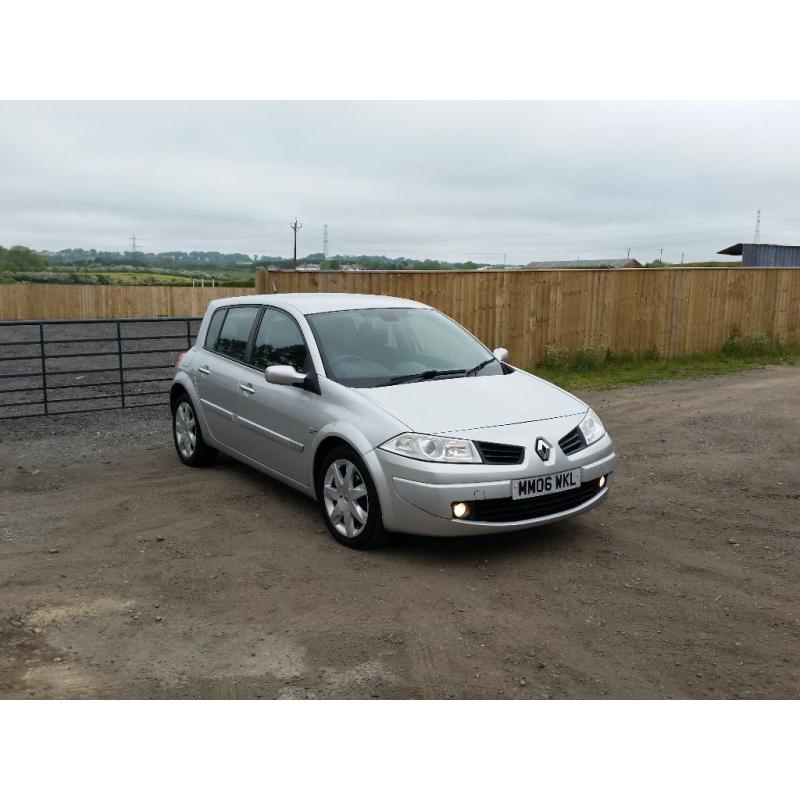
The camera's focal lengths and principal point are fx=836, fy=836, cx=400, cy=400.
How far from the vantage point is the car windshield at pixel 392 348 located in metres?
6.15

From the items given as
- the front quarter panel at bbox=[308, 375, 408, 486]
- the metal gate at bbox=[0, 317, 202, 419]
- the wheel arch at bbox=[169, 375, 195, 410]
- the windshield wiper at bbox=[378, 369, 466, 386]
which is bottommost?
the metal gate at bbox=[0, 317, 202, 419]

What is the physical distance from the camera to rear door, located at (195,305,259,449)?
715 centimetres

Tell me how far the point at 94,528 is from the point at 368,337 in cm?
254

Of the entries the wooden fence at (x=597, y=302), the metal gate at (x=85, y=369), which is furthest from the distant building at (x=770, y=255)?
the metal gate at (x=85, y=369)

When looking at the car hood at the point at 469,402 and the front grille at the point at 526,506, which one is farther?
the car hood at the point at 469,402

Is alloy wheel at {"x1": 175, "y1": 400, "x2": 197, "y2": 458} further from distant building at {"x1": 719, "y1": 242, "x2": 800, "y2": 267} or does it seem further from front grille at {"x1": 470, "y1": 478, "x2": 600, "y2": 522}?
distant building at {"x1": 719, "y1": 242, "x2": 800, "y2": 267}

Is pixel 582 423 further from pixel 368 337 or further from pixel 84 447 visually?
pixel 84 447

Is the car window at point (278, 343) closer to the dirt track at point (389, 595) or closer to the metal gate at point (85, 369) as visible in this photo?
the dirt track at point (389, 595)

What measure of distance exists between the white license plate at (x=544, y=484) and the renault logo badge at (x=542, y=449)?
0.42 feet

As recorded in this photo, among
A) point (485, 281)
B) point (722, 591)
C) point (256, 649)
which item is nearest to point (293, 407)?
point (256, 649)

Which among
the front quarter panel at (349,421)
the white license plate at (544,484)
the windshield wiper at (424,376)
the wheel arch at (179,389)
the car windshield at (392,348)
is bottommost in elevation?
the white license plate at (544,484)

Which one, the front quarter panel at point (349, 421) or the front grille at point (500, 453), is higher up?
the front quarter panel at point (349, 421)

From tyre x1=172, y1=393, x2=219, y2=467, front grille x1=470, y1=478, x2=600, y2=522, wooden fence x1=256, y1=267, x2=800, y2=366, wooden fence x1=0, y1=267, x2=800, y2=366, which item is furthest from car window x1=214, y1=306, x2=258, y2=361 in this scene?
wooden fence x1=256, y1=267, x2=800, y2=366

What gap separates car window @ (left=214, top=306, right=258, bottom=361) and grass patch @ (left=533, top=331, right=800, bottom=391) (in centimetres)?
706
